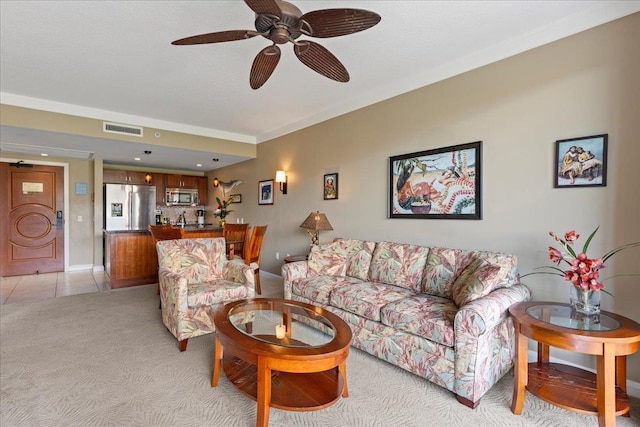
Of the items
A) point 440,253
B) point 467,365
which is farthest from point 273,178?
point 467,365

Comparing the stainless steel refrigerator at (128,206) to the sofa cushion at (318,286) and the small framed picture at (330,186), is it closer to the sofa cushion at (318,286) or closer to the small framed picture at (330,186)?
the small framed picture at (330,186)

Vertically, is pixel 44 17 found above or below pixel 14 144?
above

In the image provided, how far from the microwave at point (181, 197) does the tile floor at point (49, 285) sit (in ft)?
7.38

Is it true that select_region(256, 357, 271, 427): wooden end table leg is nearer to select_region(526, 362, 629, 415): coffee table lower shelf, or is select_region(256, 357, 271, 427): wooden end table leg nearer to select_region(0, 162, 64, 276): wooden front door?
select_region(526, 362, 629, 415): coffee table lower shelf

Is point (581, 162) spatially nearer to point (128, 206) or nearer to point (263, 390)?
point (263, 390)

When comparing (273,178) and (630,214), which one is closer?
(630,214)

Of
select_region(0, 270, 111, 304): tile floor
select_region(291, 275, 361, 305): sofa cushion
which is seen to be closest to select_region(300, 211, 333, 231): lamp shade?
select_region(291, 275, 361, 305): sofa cushion

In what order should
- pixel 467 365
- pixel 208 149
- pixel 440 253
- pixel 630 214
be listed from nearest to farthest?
pixel 467 365 < pixel 630 214 < pixel 440 253 < pixel 208 149

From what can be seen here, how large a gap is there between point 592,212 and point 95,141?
5.92 meters

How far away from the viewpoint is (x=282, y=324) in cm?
225

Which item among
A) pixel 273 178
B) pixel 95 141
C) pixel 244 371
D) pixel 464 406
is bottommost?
pixel 464 406

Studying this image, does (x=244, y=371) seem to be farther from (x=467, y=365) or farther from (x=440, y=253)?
(x=440, y=253)

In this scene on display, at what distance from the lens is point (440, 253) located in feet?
9.27

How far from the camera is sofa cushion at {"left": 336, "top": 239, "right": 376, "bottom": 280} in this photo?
3.32m
